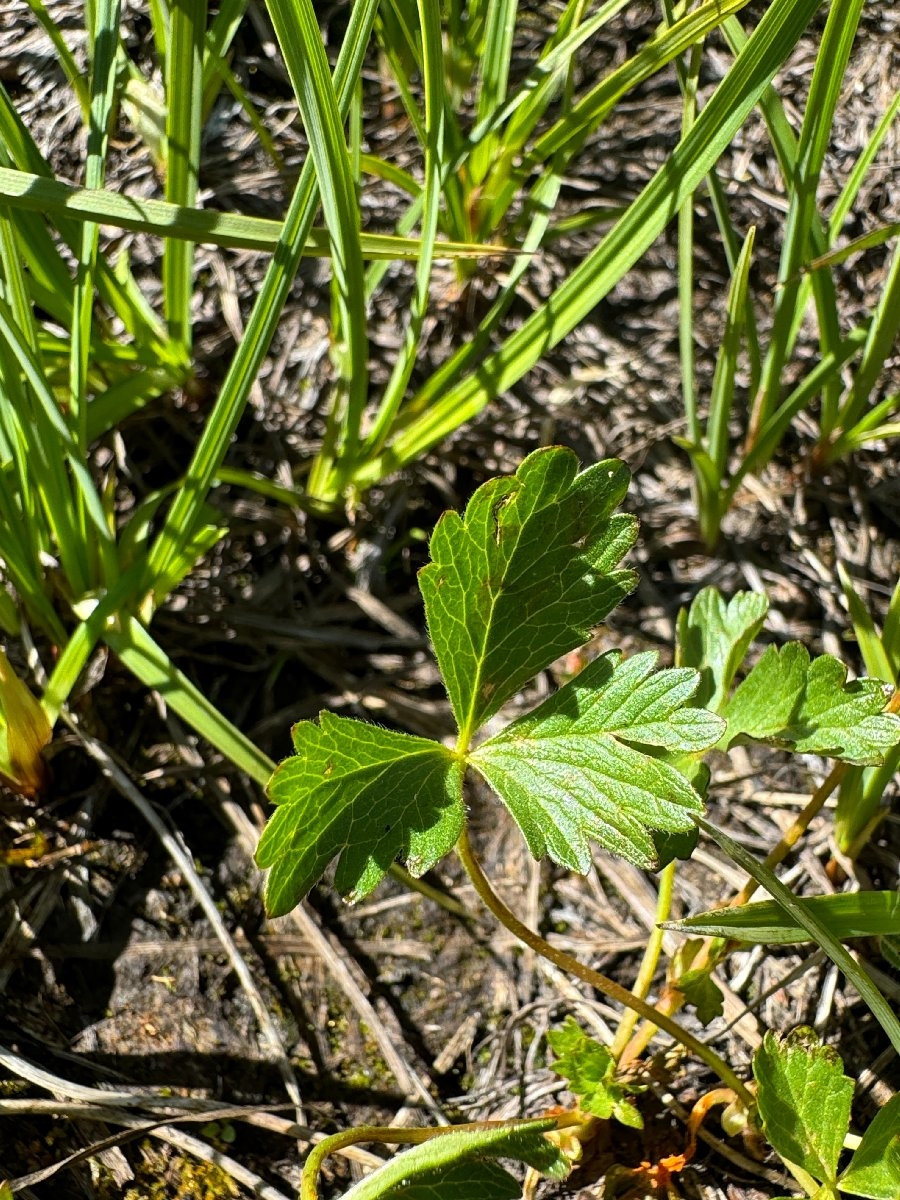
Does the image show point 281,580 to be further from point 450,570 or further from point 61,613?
point 450,570

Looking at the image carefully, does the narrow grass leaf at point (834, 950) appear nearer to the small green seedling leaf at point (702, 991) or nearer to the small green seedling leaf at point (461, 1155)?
the small green seedling leaf at point (702, 991)

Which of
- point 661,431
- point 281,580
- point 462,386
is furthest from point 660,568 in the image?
point 281,580

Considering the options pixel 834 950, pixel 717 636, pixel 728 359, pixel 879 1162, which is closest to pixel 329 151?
pixel 728 359

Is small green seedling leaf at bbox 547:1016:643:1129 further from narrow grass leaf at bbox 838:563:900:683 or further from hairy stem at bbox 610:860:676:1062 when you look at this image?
narrow grass leaf at bbox 838:563:900:683

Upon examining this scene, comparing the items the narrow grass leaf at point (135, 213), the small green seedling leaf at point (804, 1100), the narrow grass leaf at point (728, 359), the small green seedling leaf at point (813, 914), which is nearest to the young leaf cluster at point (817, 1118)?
the small green seedling leaf at point (804, 1100)

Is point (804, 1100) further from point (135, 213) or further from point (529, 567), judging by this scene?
point (135, 213)

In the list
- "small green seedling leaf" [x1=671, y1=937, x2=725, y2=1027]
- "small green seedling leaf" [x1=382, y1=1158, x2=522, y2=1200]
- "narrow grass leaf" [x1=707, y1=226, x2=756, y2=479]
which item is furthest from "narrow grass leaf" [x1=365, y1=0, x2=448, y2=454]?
"small green seedling leaf" [x1=382, y1=1158, x2=522, y2=1200]
